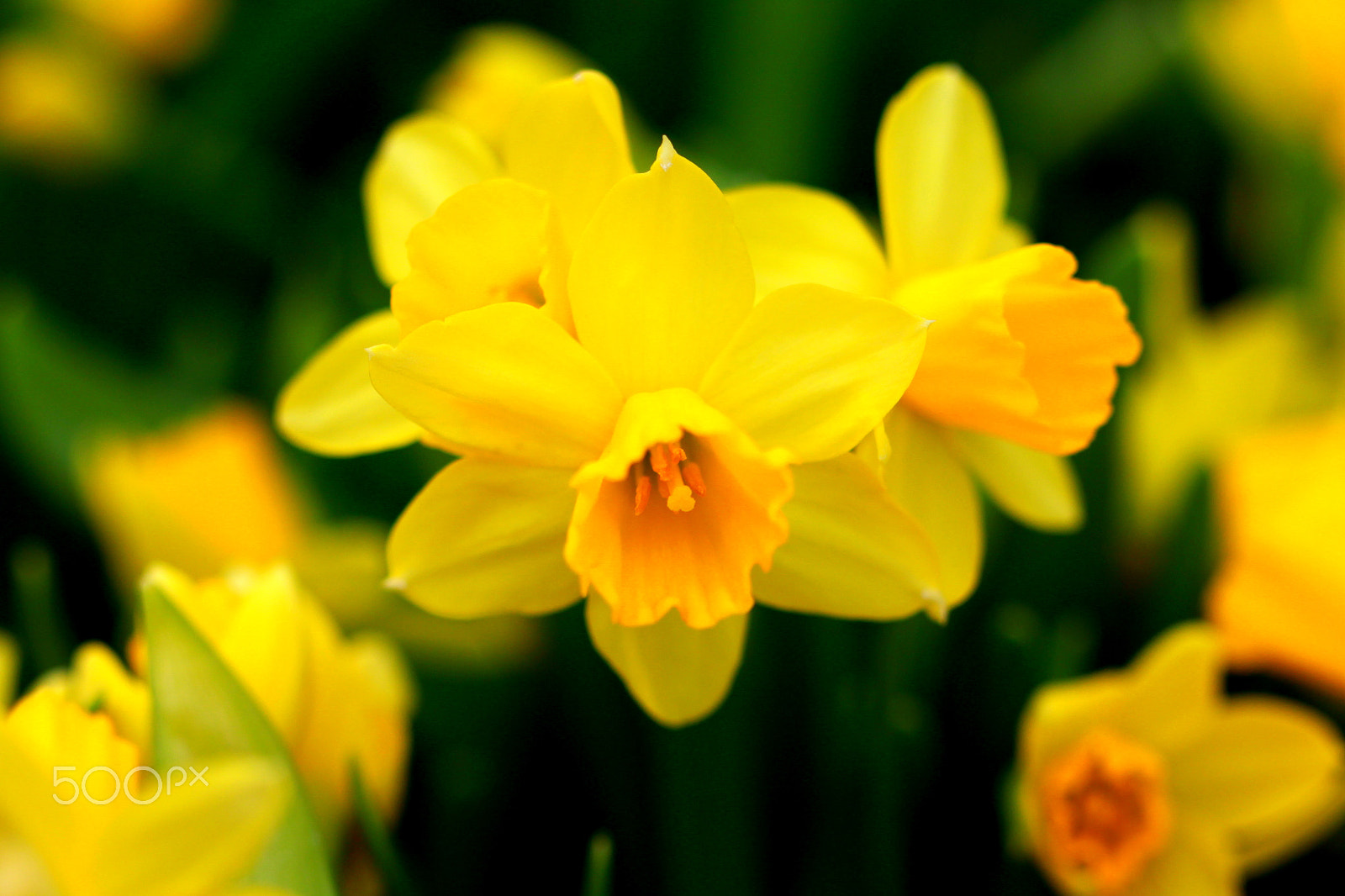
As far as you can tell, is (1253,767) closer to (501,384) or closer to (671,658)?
(671,658)

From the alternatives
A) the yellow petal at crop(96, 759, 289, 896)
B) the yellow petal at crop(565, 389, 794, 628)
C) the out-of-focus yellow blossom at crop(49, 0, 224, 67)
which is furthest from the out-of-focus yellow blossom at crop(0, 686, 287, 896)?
the out-of-focus yellow blossom at crop(49, 0, 224, 67)

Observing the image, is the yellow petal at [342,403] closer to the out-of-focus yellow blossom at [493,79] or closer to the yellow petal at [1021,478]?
the yellow petal at [1021,478]

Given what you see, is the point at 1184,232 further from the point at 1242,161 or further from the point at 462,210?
the point at 462,210

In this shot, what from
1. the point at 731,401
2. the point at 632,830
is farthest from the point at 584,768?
the point at 731,401

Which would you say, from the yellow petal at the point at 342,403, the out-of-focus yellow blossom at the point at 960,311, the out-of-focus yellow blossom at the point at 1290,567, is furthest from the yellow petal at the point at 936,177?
the out-of-focus yellow blossom at the point at 1290,567

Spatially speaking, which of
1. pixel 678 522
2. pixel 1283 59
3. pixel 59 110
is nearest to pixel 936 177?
pixel 678 522

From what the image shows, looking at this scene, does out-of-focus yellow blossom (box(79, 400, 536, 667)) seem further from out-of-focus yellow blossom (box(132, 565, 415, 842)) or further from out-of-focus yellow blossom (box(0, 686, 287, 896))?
out-of-focus yellow blossom (box(0, 686, 287, 896))
